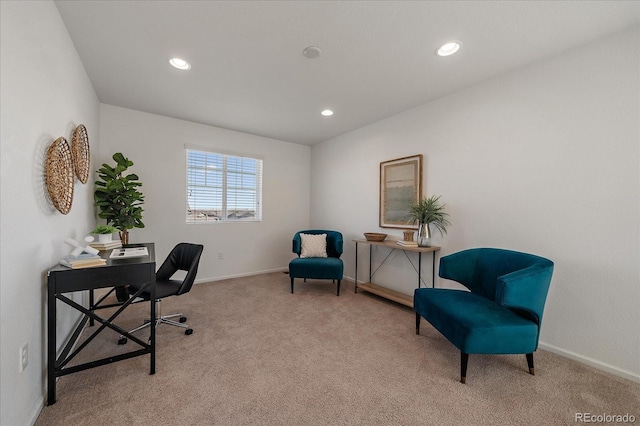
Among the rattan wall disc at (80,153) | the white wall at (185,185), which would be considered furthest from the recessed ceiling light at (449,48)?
the white wall at (185,185)

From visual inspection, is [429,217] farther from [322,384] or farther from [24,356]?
[24,356]

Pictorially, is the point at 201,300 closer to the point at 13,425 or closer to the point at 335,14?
the point at 13,425

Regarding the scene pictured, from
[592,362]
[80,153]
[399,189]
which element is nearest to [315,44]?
[399,189]

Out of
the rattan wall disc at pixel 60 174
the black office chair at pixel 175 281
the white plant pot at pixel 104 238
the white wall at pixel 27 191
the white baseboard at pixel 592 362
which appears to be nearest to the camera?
the white wall at pixel 27 191

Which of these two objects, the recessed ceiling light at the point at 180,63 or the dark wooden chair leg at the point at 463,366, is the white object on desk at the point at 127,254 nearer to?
the recessed ceiling light at the point at 180,63

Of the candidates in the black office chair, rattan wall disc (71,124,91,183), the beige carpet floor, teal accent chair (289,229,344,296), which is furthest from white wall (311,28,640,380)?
rattan wall disc (71,124,91,183)

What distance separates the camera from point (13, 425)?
121 cm

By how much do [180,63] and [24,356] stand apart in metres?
2.43

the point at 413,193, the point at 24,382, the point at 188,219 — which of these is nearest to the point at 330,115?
the point at 413,193

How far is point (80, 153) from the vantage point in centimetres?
222

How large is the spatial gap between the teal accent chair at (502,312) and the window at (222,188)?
343 cm

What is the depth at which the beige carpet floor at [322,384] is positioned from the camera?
1.47 metres

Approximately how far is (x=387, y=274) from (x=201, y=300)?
258 centimetres

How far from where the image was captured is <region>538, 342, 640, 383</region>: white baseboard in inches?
71.7
